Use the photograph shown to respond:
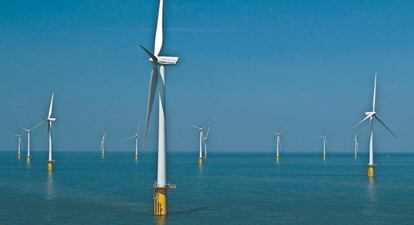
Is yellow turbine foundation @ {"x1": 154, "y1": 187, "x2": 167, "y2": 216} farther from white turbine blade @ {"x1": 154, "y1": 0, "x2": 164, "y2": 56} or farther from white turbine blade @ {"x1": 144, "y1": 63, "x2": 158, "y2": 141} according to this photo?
white turbine blade @ {"x1": 154, "y1": 0, "x2": 164, "y2": 56}

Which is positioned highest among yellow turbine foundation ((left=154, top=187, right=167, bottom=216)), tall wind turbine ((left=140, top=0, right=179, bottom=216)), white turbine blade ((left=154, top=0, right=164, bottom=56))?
white turbine blade ((left=154, top=0, right=164, bottom=56))

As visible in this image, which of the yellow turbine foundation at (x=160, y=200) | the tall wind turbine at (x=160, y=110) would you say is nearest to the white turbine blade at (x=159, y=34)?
the tall wind turbine at (x=160, y=110)

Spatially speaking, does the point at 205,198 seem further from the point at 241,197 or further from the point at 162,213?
the point at 162,213

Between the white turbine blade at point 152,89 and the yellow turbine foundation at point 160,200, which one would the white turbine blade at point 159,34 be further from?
the yellow turbine foundation at point 160,200

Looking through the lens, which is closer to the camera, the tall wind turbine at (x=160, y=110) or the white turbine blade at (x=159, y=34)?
the tall wind turbine at (x=160, y=110)

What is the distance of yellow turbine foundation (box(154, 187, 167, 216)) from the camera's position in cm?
5734

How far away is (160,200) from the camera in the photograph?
193 ft

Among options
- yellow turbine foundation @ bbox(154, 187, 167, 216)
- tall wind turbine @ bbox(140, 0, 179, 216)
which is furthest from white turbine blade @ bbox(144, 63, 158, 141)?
yellow turbine foundation @ bbox(154, 187, 167, 216)

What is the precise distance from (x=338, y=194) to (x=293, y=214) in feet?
97.8

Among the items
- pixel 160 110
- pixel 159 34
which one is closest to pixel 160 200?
pixel 160 110

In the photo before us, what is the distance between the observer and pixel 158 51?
59.2m

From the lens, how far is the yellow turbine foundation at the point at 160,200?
57.3 m

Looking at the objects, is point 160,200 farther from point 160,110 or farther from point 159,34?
point 159,34

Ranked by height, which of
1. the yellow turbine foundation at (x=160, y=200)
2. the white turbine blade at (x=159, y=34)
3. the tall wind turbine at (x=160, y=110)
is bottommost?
the yellow turbine foundation at (x=160, y=200)
